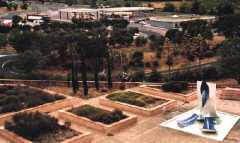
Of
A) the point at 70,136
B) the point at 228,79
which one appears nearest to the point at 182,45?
the point at 228,79

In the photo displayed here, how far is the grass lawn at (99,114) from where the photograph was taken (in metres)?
23.5

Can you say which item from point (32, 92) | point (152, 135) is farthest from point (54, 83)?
point (152, 135)

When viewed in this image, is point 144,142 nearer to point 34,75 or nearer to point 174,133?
point 174,133

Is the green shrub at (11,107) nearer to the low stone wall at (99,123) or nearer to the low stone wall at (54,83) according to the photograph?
the low stone wall at (99,123)

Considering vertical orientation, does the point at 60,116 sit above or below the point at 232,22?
below

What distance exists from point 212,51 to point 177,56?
22.9ft

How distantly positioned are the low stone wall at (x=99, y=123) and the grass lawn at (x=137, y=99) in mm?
3215

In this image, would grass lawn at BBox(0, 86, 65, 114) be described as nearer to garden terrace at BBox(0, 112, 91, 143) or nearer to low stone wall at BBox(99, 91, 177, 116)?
garden terrace at BBox(0, 112, 91, 143)

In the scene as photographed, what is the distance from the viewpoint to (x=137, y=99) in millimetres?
28578

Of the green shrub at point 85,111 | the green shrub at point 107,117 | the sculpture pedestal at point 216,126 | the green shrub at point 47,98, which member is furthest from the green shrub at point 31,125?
the sculpture pedestal at point 216,126

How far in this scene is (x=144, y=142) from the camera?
68.6ft

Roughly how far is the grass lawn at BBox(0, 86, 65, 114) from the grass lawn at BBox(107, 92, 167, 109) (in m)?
4.88

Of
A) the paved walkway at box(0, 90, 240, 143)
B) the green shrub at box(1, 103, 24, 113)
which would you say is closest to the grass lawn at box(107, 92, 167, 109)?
the paved walkway at box(0, 90, 240, 143)

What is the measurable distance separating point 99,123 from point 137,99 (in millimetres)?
6486
